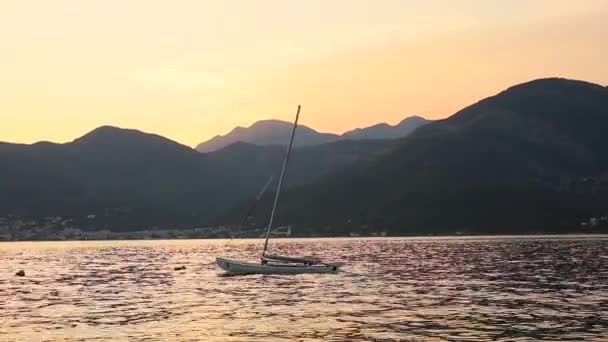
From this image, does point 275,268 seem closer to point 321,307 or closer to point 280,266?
point 280,266

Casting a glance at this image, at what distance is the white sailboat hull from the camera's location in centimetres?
11733

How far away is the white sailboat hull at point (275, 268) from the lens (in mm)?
117331

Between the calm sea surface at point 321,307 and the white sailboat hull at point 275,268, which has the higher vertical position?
the white sailboat hull at point 275,268

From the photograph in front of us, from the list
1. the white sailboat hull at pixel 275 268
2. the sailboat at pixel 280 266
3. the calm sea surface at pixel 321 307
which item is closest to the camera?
the calm sea surface at pixel 321 307

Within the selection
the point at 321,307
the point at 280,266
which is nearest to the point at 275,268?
the point at 280,266

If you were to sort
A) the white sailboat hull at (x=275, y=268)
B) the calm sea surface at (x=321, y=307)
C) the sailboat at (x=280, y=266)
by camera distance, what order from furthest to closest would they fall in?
the sailboat at (x=280, y=266)
the white sailboat hull at (x=275, y=268)
the calm sea surface at (x=321, y=307)

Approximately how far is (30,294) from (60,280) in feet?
87.4

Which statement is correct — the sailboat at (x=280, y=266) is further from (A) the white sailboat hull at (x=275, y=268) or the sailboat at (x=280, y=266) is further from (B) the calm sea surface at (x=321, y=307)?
(B) the calm sea surface at (x=321, y=307)

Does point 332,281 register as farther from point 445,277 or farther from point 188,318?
point 188,318

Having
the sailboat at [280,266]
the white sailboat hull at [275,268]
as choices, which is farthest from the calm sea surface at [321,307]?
the sailboat at [280,266]

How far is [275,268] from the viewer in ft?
395

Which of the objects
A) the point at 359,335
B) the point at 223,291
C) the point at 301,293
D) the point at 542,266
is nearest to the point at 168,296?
the point at 223,291

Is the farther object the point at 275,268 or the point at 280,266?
the point at 275,268

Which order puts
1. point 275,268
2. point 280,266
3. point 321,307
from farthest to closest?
point 275,268 → point 280,266 → point 321,307
